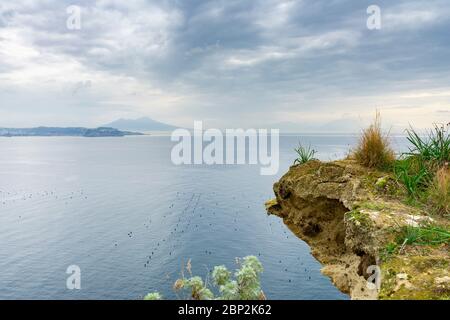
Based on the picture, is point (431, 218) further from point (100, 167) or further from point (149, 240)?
point (100, 167)

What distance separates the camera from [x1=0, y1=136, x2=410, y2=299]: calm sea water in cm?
4928

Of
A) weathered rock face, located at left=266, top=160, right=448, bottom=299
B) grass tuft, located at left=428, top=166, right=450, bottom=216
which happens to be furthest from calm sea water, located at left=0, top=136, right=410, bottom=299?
grass tuft, located at left=428, top=166, right=450, bottom=216

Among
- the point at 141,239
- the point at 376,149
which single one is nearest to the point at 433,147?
the point at 376,149

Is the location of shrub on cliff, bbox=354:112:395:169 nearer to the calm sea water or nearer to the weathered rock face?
the weathered rock face

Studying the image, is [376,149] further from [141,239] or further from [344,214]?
[141,239]

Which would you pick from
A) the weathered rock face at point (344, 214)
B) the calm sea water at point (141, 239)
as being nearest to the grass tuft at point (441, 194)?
the weathered rock face at point (344, 214)

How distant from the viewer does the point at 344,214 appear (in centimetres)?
1173

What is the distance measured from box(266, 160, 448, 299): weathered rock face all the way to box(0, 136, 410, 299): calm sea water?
90.3 feet

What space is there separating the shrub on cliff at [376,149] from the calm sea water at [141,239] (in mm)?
→ 28239

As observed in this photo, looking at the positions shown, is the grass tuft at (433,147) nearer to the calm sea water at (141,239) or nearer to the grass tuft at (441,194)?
the grass tuft at (441,194)

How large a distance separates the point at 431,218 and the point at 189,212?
2717 inches

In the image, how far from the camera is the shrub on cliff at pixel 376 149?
13953 mm

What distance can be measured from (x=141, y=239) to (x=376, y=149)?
55.8m

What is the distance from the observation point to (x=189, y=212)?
252 ft
